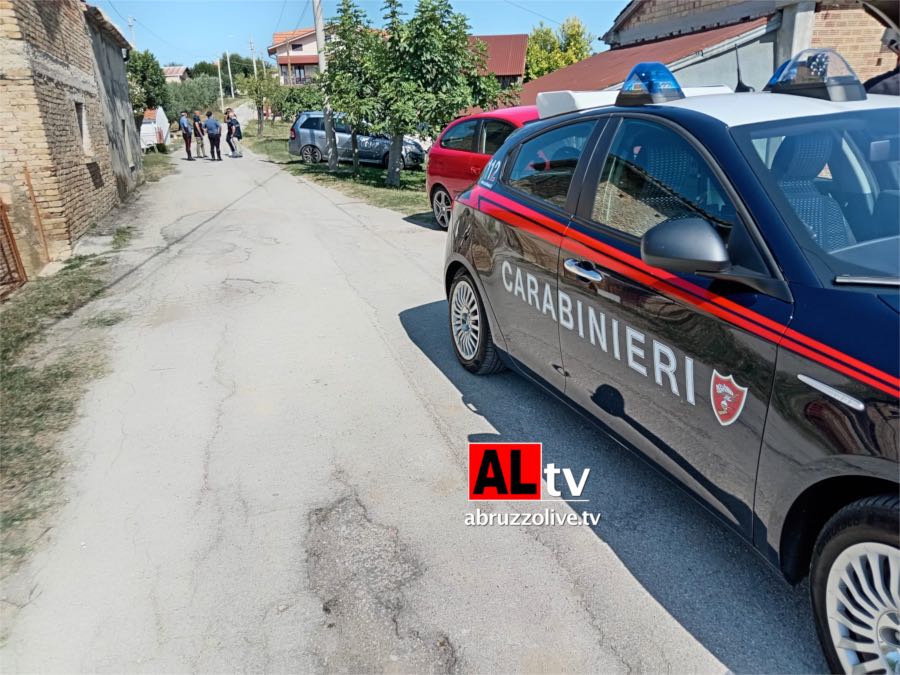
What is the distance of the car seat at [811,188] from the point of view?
7.33ft

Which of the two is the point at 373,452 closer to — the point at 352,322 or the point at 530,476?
the point at 530,476

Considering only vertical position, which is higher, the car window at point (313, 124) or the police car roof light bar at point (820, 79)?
the police car roof light bar at point (820, 79)

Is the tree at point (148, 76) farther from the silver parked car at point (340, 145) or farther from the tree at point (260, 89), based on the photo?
the silver parked car at point (340, 145)

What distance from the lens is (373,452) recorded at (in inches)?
147

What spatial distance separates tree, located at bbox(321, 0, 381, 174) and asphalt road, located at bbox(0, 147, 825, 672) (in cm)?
1188

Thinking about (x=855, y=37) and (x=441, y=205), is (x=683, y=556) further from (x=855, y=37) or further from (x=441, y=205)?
(x=855, y=37)

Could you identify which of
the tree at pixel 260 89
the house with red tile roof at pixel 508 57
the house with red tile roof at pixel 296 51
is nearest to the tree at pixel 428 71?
the tree at pixel 260 89

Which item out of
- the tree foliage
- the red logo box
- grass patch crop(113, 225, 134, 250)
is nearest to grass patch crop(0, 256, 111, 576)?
the red logo box

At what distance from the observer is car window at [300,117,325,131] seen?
71.5ft

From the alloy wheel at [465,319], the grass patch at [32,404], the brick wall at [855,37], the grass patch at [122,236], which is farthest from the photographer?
the brick wall at [855,37]

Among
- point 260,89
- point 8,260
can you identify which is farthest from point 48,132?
point 260,89

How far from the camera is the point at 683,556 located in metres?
2.77

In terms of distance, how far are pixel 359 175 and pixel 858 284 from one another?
1760cm

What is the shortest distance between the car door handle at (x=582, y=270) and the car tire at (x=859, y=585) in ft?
4.46
